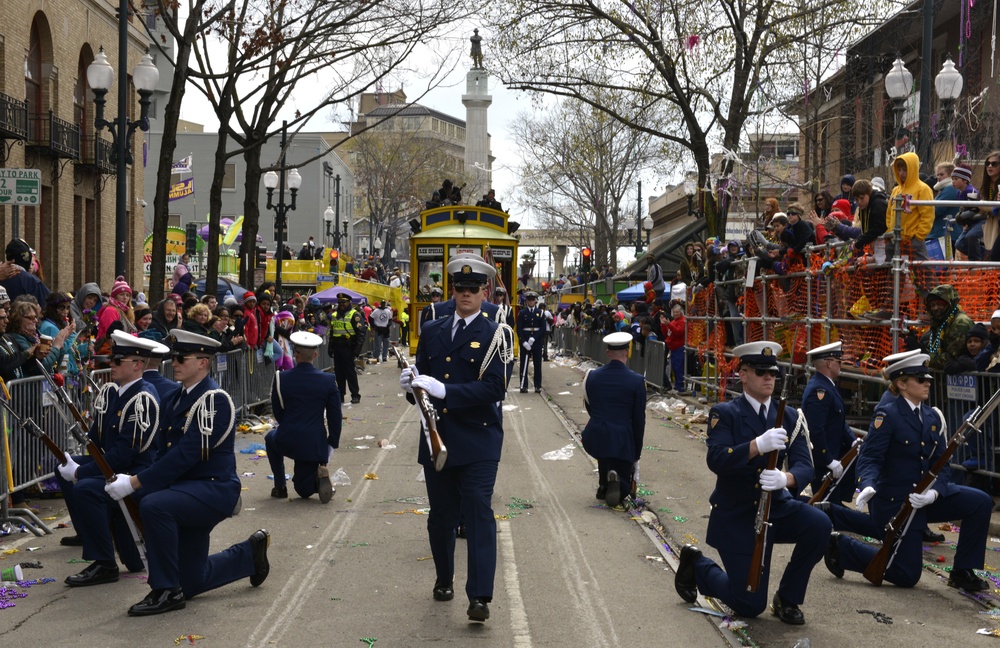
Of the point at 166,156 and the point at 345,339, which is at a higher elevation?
the point at 166,156

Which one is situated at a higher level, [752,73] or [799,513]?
[752,73]

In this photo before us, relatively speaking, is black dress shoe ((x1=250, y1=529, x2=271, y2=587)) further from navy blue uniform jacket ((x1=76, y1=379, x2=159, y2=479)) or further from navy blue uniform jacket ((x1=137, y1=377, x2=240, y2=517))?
navy blue uniform jacket ((x1=76, y1=379, x2=159, y2=479))

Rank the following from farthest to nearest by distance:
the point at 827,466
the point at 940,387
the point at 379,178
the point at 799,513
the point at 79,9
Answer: the point at 379,178 → the point at 79,9 → the point at 940,387 → the point at 827,466 → the point at 799,513

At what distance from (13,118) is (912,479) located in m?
21.6

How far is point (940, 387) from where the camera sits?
35.1ft

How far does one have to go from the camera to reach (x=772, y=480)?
6.40m

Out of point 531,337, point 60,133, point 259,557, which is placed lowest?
point 259,557

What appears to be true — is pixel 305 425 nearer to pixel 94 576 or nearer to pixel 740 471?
pixel 94 576

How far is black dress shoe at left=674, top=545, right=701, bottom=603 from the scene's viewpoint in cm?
727

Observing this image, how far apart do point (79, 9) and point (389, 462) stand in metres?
20.0

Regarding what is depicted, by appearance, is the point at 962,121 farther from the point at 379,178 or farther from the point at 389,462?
the point at 379,178

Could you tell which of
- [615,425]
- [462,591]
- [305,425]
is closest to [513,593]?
[462,591]

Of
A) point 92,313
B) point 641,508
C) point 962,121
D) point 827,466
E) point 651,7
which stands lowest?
point 641,508

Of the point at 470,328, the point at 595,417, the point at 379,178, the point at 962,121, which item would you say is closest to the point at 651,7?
the point at 962,121
